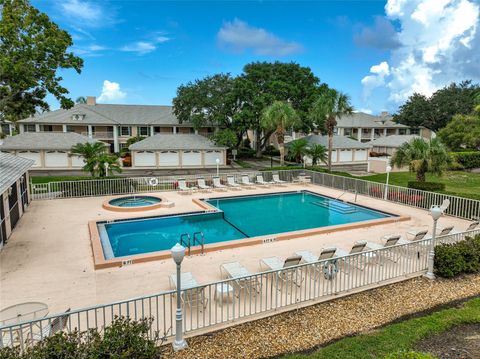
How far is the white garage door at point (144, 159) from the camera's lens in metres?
37.0

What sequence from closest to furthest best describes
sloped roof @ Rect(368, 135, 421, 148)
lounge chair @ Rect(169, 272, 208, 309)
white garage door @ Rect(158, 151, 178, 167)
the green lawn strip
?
the green lawn strip
lounge chair @ Rect(169, 272, 208, 309)
white garage door @ Rect(158, 151, 178, 167)
sloped roof @ Rect(368, 135, 421, 148)

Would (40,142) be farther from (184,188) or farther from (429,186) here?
(429,186)

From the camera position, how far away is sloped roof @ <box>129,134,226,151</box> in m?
37.0

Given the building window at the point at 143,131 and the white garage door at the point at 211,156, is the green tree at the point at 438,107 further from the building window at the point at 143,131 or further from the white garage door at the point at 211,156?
the building window at the point at 143,131

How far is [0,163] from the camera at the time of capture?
13.4 metres

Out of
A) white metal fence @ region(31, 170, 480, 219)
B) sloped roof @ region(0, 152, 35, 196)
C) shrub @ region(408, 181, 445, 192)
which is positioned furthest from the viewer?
shrub @ region(408, 181, 445, 192)

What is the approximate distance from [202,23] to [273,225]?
18171 mm

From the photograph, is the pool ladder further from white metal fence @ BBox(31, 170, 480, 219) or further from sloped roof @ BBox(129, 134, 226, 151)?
sloped roof @ BBox(129, 134, 226, 151)

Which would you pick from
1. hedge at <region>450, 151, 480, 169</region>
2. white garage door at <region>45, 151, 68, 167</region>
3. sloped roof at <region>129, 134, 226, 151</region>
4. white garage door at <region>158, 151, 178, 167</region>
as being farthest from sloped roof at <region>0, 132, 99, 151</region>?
hedge at <region>450, 151, 480, 169</region>

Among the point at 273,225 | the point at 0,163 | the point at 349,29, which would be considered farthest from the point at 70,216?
the point at 349,29

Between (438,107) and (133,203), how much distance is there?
62.5 metres

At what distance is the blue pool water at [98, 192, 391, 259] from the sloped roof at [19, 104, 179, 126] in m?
29.3

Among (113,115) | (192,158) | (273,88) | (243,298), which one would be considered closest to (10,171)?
(243,298)

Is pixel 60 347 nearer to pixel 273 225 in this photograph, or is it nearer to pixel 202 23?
pixel 273 225
